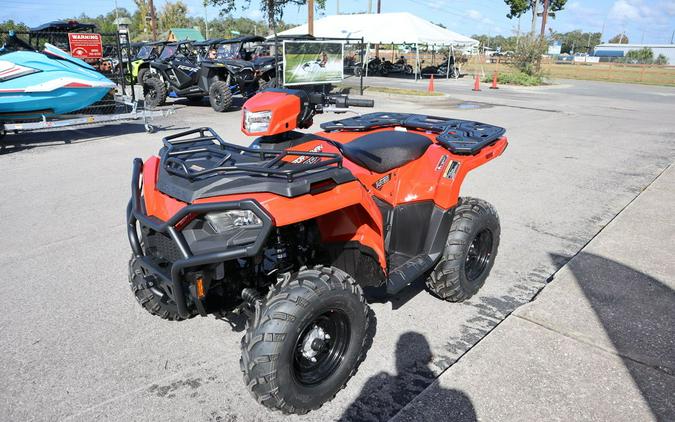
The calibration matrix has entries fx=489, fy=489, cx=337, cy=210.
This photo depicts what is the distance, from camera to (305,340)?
2.43 meters

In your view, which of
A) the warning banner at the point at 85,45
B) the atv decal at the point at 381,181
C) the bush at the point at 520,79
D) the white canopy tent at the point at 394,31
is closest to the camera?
the atv decal at the point at 381,181

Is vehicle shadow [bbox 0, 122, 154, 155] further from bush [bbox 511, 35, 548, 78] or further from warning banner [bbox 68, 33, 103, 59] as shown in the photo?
bush [bbox 511, 35, 548, 78]

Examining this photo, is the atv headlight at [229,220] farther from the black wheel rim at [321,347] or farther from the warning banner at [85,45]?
the warning banner at [85,45]

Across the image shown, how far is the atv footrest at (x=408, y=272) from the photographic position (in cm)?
291

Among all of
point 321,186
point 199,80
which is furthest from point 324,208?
point 199,80

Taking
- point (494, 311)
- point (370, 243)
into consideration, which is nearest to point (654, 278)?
point (494, 311)

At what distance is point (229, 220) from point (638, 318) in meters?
2.94

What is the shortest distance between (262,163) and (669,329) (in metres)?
2.95

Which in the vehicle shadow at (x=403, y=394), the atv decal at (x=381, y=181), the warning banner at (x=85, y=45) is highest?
the warning banner at (x=85, y=45)

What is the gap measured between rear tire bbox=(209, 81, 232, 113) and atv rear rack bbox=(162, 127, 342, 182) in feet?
36.8

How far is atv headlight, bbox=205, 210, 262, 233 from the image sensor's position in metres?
2.31

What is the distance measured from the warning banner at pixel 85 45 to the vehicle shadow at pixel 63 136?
1686 mm

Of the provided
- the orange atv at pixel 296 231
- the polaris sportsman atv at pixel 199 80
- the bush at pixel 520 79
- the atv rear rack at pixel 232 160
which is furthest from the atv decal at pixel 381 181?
the bush at pixel 520 79

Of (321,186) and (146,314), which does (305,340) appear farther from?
(146,314)
